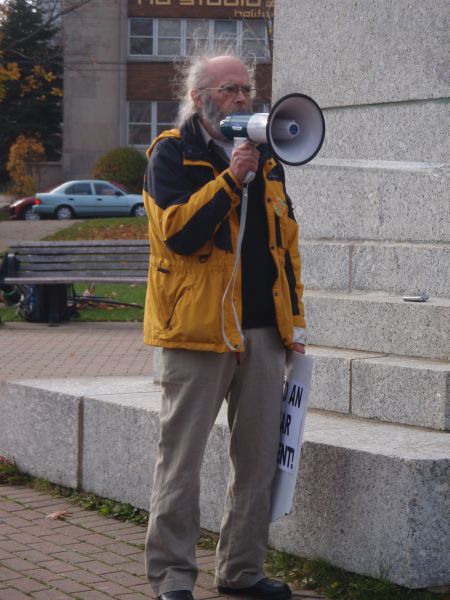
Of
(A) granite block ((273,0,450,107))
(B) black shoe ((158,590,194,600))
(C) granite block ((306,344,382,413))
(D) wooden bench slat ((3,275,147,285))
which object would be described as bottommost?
(B) black shoe ((158,590,194,600))

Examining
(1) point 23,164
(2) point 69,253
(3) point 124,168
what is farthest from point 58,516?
(1) point 23,164

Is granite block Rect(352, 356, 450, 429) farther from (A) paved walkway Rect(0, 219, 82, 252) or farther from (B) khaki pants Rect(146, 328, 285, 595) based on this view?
(A) paved walkway Rect(0, 219, 82, 252)

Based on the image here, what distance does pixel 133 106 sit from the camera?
50688mm

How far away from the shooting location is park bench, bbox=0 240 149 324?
14469 millimetres

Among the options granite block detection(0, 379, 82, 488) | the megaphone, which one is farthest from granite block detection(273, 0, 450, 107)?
granite block detection(0, 379, 82, 488)

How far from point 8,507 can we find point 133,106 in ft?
149

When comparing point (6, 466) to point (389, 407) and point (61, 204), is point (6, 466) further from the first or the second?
point (61, 204)

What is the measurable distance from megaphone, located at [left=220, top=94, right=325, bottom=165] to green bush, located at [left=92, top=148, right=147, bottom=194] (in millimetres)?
40569

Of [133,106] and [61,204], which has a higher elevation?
[133,106]

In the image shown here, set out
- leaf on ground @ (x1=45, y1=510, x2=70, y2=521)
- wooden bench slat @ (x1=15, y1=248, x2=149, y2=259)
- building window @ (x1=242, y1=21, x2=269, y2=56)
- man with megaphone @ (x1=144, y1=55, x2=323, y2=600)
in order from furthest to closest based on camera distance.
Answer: building window @ (x1=242, y1=21, x2=269, y2=56), wooden bench slat @ (x1=15, y1=248, x2=149, y2=259), leaf on ground @ (x1=45, y1=510, x2=70, y2=521), man with megaphone @ (x1=144, y1=55, x2=323, y2=600)

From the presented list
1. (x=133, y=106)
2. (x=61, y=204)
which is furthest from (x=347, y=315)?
(x=133, y=106)

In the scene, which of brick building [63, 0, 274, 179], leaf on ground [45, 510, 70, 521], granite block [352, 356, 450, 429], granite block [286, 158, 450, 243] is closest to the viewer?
granite block [352, 356, 450, 429]

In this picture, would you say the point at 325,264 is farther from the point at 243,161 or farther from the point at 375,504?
the point at 243,161

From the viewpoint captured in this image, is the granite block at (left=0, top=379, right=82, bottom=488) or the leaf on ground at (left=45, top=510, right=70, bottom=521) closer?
the leaf on ground at (left=45, top=510, right=70, bottom=521)
